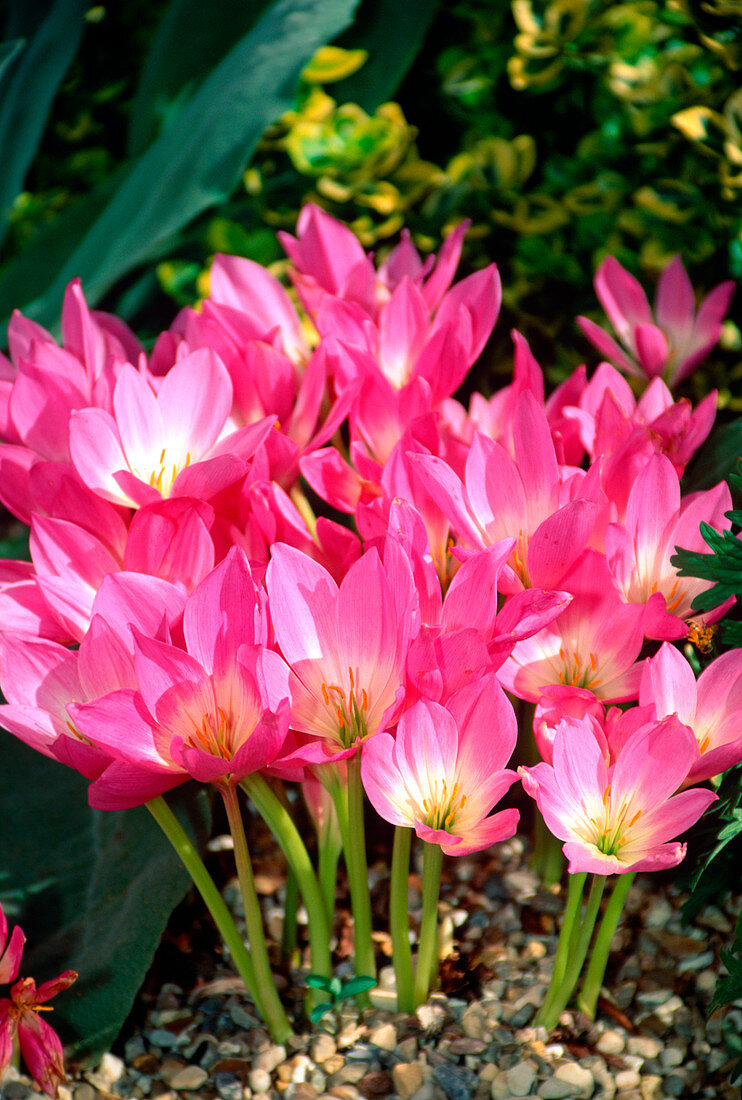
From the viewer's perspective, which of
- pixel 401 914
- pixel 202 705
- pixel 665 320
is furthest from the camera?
pixel 665 320

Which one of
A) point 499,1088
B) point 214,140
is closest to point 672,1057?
point 499,1088

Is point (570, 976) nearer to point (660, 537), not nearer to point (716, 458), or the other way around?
point (660, 537)

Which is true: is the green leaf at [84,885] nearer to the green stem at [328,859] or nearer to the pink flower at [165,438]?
the green stem at [328,859]

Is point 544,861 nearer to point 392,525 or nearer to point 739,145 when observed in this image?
point 392,525

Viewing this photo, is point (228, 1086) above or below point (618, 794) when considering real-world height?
below

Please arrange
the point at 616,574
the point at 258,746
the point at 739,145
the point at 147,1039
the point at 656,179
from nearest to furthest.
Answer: the point at 258,746
the point at 616,574
the point at 147,1039
the point at 739,145
the point at 656,179

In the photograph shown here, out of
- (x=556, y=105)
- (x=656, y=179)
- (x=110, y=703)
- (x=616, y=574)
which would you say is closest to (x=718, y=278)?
(x=656, y=179)

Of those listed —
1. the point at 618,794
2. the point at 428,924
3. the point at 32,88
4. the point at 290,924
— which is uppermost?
the point at 32,88

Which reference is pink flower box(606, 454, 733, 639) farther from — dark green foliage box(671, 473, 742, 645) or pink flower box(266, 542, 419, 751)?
pink flower box(266, 542, 419, 751)

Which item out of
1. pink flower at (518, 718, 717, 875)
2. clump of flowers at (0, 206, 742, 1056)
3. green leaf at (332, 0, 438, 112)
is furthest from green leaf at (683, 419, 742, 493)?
green leaf at (332, 0, 438, 112)
